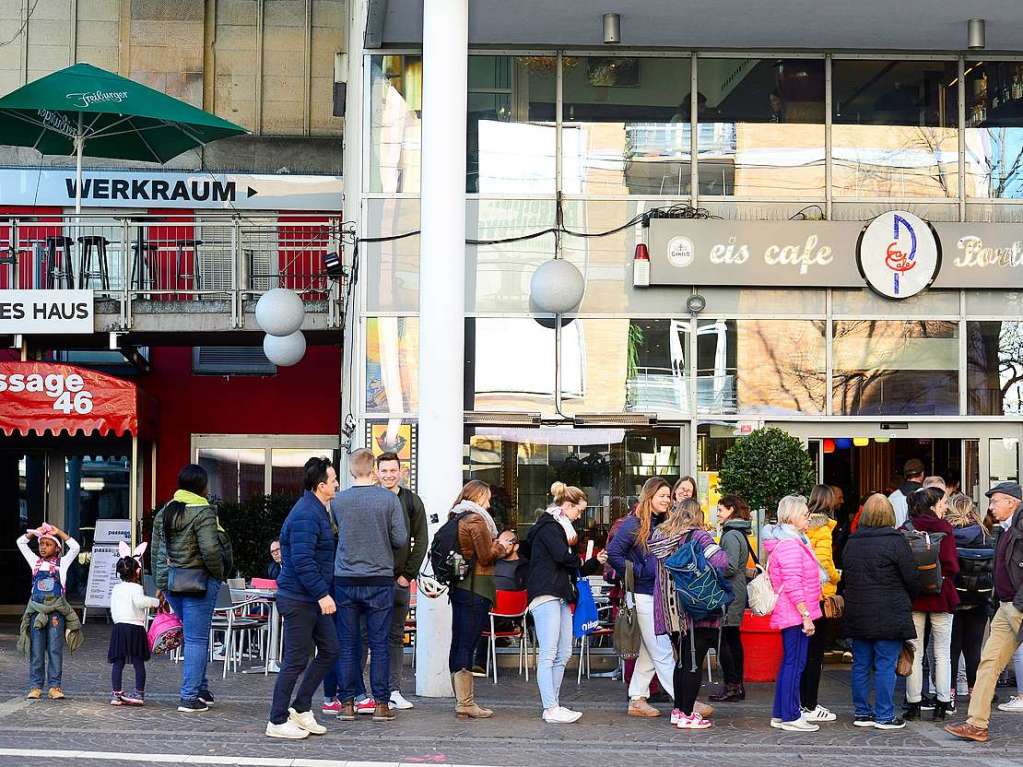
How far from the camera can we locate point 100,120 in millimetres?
18359

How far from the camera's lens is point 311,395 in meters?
21.5

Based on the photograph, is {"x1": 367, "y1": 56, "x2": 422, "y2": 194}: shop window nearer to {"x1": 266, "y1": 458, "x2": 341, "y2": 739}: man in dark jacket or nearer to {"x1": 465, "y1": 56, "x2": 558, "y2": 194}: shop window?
{"x1": 465, "y1": 56, "x2": 558, "y2": 194}: shop window

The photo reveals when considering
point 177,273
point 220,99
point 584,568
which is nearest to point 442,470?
point 584,568

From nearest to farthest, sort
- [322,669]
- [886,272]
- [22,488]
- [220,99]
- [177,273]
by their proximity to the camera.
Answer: [322,669] → [886,272] → [177,273] → [22,488] → [220,99]

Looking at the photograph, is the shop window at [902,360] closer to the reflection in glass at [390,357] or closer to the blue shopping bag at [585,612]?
the reflection in glass at [390,357]

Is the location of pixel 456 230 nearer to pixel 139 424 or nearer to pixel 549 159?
pixel 549 159

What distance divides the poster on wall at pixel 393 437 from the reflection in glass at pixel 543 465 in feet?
1.93

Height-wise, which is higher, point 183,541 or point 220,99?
point 220,99

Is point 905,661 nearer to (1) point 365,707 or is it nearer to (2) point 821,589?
(2) point 821,589

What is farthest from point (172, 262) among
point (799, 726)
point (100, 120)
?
point (799, 726)

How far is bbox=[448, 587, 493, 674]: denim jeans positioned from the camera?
10109mm

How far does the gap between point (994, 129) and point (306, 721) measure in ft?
32.1

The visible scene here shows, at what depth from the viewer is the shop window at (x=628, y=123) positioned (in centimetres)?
1501

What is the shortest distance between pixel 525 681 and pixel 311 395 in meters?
9.86
